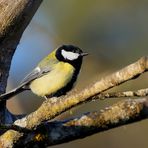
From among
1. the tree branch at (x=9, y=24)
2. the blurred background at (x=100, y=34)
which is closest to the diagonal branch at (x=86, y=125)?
the tree branch at (x=9, y=24)

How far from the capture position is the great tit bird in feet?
9.70

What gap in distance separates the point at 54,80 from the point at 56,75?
29mm

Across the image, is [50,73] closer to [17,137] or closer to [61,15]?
[17,137]

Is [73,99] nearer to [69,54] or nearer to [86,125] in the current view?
[86,125]

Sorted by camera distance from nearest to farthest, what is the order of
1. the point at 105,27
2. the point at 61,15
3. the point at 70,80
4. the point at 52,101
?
the point at 52,101 → the point at 70,80 → the point at 105,27 → the point at 61,15

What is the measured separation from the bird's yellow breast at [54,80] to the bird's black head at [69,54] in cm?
3

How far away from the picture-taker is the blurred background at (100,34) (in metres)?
4.96

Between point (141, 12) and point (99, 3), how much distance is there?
0.46 metres

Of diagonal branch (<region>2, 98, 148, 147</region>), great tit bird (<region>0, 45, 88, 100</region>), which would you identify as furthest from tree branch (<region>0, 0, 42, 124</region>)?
great tit bird (<region>0, 45, 88, 100</region>)

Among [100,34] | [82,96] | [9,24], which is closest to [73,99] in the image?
[82,96]

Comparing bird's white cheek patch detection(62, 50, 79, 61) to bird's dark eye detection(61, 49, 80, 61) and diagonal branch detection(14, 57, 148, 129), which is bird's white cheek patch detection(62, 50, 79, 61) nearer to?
bird's dark eye detection(61, 49, 80, 61)

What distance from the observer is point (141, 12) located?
5828 mm

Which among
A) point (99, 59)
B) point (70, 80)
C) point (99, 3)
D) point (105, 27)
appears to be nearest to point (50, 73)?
point (70, 80)

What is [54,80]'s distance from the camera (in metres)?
2.97
